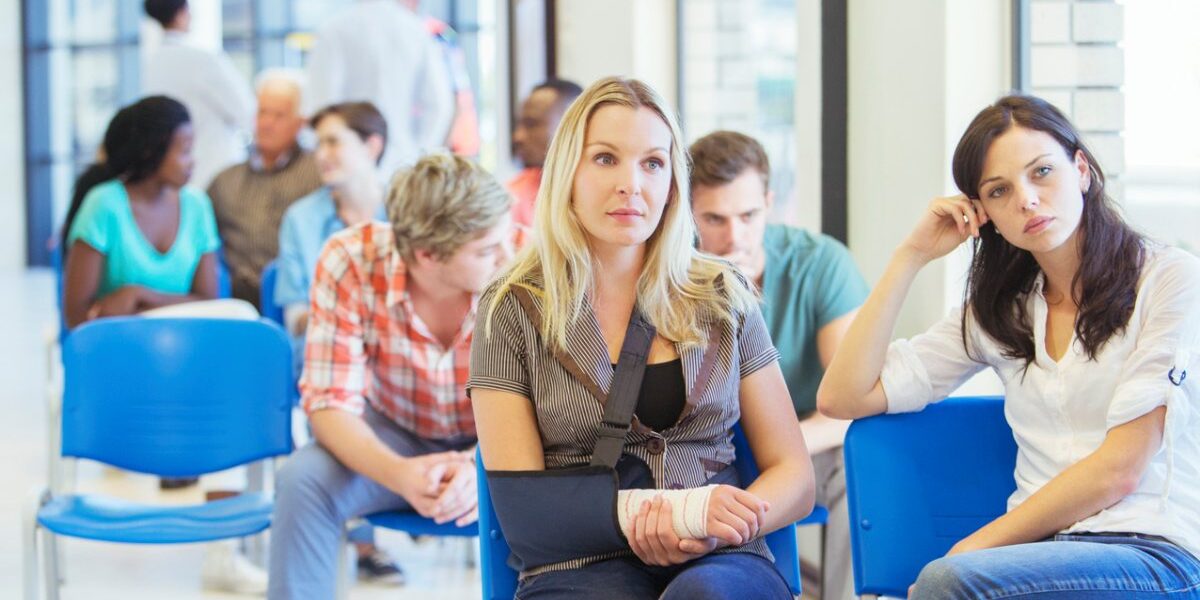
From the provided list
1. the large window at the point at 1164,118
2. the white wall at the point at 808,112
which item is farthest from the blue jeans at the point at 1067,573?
the white wall at the point at 808,112

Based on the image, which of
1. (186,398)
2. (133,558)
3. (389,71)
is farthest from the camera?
(389,71)

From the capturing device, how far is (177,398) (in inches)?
122

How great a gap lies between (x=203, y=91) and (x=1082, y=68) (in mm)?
4888

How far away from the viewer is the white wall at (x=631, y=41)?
196 inches

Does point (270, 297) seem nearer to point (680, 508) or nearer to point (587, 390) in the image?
point (587, 390)

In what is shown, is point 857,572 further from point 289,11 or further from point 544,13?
point 289,11

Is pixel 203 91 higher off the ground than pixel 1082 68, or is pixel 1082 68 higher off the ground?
pixel 203 91

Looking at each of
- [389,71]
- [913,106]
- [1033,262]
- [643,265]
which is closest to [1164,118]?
[913,106]

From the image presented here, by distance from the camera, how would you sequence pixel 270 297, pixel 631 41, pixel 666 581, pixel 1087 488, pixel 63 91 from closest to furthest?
pixel 1087 488
pixel 666 581
pixel 270 297
pixel 631 41
pixel 63 91

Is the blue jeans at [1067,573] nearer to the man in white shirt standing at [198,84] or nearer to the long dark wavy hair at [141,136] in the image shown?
the long dark wavy hair at [141,136]

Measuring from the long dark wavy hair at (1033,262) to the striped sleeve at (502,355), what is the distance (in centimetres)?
70

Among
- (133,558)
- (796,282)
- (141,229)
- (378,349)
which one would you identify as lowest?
(133,558)

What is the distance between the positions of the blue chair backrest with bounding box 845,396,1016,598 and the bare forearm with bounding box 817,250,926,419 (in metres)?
0.04

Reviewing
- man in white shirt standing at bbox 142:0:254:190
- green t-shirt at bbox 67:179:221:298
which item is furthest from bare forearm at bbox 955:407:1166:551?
man in white shirt standing at bbox 142:0:254:190
